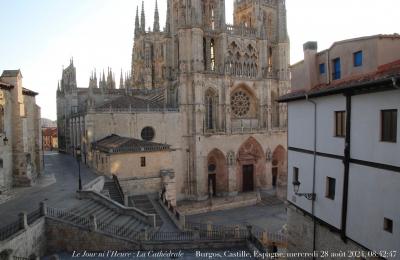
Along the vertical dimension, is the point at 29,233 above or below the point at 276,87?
below

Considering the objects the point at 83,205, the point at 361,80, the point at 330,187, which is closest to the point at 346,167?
the point at 330,187

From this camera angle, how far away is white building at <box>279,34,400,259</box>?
8.79 metres

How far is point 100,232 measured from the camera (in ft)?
49.6

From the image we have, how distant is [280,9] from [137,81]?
2446 cm

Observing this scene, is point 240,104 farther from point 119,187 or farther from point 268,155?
point 119,187

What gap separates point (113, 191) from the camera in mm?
22953

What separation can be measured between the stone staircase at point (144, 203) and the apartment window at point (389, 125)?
1469 centimetres

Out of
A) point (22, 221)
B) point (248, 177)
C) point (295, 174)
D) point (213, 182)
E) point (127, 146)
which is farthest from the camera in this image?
point (248, 177)

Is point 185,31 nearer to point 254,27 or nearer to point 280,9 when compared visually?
point 254,27

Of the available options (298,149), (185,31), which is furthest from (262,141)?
(298,149)

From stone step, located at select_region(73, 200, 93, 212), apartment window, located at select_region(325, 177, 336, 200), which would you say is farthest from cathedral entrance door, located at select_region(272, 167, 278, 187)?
apartment window, located at select_region(325, 177, 336, 200)

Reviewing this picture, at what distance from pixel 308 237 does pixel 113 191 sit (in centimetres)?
1473

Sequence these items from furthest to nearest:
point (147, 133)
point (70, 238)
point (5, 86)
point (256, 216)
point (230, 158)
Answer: point (230, 158) < point (147, 133) < point (256, 216) < point (5, 86) < point (70, 238)

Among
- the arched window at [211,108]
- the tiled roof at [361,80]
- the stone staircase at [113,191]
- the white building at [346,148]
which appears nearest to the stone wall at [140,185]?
the stone staircase at [113,191]
